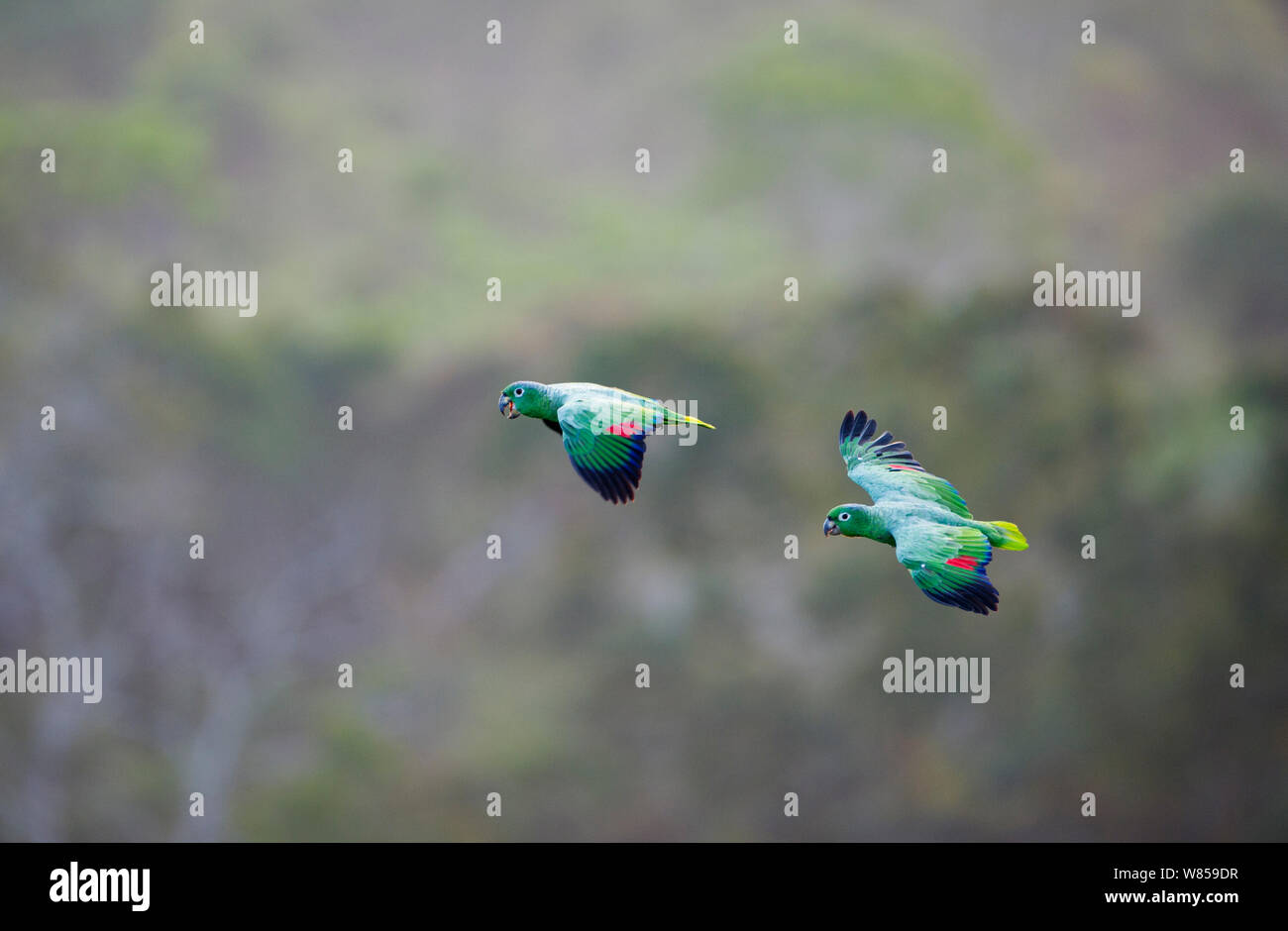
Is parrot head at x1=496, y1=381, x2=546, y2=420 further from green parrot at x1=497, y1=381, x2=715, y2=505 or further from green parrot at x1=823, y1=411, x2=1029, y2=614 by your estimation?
green parrot at x1=823, y1=411, x2=1029, y2=614

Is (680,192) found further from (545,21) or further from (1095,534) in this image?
(1095,534)

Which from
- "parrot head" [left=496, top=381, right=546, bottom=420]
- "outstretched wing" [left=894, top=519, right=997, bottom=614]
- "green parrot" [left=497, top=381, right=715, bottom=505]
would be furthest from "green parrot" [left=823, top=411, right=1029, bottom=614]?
"parrot head" [left=496, top=381, right=546, bottom=420]

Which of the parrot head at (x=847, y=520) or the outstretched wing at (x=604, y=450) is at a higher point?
the outstretched wing at (x=604, y=450)

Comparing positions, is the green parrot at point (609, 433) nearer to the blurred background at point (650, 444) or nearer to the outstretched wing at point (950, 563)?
the outstretched wing at point (950, 563)

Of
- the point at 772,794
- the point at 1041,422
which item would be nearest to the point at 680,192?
the point at 1041,422

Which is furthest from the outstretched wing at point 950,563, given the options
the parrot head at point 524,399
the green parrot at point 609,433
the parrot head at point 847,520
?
the parrot head at point 524,399

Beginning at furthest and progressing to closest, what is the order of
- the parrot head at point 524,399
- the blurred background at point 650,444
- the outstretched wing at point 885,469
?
the blurred background at point 650,444 → the outstretched wing at point 885,469 → the parrot head at point 524,399

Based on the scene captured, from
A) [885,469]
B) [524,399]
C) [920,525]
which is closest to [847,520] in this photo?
[920,525]
